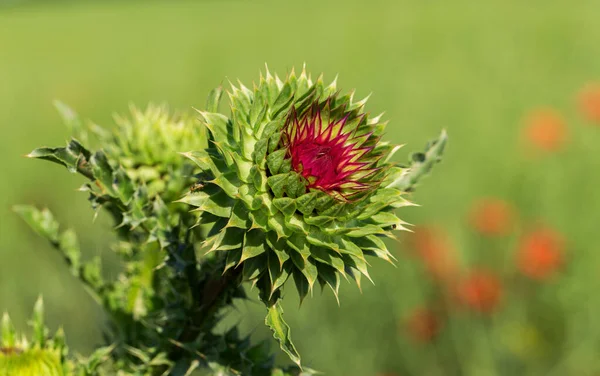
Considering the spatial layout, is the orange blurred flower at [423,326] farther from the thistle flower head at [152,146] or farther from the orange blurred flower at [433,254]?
the thistle flower head at [152,146]

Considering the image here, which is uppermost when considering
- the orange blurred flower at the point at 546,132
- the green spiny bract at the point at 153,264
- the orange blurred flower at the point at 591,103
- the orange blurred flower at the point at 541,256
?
the orange blurred flower at the point at 591,103

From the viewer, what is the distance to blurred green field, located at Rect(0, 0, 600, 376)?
548cm

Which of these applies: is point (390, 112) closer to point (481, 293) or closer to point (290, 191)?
point (481, 293)

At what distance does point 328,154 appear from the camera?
5.43ft

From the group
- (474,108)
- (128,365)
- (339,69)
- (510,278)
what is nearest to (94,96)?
(339,69)

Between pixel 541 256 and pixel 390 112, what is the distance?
554cm

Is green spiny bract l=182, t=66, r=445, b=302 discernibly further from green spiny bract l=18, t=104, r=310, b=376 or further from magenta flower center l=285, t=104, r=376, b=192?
green spiny bract l=18, t=104, r=310, b=376

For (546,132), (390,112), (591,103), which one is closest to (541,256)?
(546,132)

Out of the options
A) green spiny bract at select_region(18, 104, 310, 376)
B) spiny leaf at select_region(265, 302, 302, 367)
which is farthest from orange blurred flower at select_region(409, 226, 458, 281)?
spiny leaf at select_region(265, 302, 302, 367)

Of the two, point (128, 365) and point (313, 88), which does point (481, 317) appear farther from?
point (313, 88)

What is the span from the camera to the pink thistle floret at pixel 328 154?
64.6 inches

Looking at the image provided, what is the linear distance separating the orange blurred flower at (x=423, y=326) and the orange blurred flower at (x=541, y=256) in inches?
37.5

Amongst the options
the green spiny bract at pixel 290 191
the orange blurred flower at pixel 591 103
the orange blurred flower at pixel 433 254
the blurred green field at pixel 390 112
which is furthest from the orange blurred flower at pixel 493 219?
the green spiny bract at pixel 290 191

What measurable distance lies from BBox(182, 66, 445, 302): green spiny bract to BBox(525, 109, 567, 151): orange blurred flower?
5209mm
